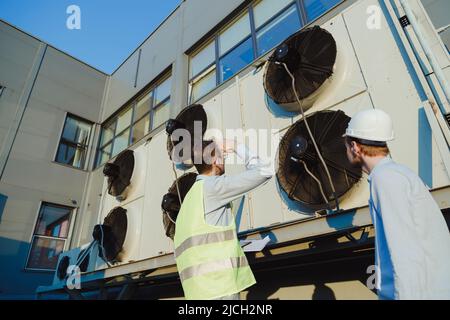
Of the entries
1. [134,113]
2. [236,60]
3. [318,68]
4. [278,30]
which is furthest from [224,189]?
[134,113]

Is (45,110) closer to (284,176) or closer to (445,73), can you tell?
(284,176)

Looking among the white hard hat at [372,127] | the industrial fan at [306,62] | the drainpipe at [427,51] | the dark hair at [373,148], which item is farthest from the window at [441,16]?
the dark hair at [373,148]

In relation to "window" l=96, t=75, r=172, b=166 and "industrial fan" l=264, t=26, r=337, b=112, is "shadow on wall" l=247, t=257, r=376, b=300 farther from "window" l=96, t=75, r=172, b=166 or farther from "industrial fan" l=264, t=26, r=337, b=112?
"window" l=96, t=75, r=172, b=166

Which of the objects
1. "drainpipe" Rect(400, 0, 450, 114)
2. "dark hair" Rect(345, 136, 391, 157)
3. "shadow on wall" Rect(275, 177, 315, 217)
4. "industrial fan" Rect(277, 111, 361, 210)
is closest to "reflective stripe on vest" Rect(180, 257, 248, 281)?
"dark hair" Rect(345, 136, 391, 157)

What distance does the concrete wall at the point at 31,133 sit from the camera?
7215mm

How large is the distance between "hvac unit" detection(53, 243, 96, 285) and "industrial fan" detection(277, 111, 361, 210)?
458 centimetres

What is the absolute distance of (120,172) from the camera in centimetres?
659

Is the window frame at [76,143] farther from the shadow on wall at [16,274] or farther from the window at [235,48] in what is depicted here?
the window at [235,48]

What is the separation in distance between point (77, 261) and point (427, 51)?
21.5 ft

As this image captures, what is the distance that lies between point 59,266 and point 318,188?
18.4ft

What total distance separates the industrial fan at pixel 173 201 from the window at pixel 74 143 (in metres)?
6.11

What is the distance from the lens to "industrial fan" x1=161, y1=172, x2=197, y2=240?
14.9 feet

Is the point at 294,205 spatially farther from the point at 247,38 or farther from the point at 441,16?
the point at 247,38

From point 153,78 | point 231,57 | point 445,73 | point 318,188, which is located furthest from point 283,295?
point 153,78
